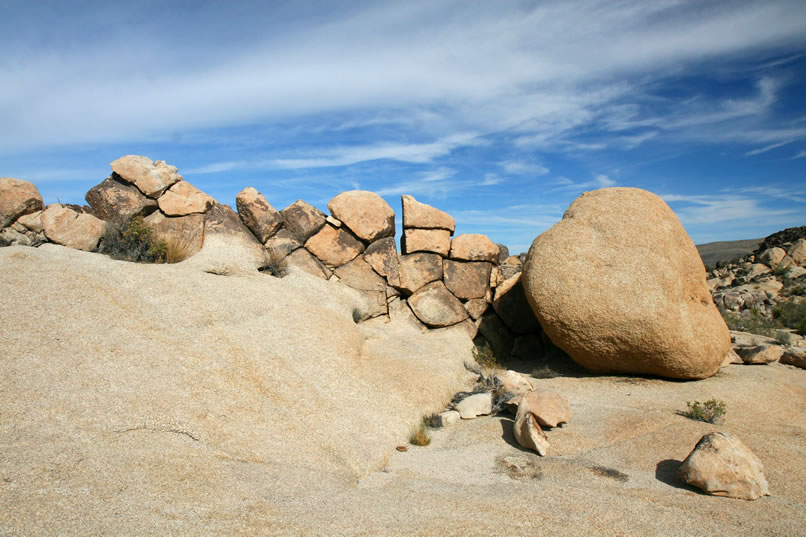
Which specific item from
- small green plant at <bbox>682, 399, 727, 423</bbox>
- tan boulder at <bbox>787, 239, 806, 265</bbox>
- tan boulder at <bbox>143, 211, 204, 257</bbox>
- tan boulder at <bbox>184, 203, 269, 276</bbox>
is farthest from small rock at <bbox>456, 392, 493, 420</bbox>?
tan boulder at <bbox>787, 239, 806, 265</bbox>

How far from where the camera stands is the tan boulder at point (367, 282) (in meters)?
8.79

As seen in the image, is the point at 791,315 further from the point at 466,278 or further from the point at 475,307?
the point at 466,278

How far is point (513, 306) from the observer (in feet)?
30.9

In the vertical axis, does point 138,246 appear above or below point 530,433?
above

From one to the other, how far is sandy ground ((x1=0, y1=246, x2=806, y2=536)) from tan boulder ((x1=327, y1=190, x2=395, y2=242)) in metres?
1.94

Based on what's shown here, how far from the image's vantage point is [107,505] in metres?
2.86

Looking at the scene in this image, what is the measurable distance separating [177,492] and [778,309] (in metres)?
14.8

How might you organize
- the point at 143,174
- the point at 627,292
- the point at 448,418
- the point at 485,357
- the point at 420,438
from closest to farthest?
1. the point at 420,438
2. the point at 448,418
3. the point at 627,292
4. the point at 143,174
5. the point at 485,357

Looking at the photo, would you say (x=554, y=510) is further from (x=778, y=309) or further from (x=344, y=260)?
(x=778, y=309)

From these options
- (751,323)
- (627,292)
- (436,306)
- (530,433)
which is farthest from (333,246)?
(751,323)

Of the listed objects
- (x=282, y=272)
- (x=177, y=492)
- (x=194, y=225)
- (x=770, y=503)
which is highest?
(x=194, y=225)

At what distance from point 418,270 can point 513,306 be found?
1885mm

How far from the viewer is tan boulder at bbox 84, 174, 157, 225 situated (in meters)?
7.98

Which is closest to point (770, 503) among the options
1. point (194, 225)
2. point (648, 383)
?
point (648, 383)
